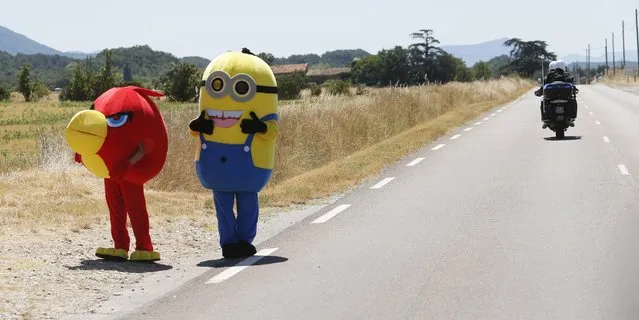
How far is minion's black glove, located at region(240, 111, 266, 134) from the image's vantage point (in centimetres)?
860

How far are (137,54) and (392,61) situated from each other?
7618 centimetres

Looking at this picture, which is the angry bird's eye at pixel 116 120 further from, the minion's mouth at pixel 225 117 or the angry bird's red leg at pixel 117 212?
the minion's mouth at pixel 225 117

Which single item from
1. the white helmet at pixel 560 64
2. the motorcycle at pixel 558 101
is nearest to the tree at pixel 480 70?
the white helmet at pixel 560 64

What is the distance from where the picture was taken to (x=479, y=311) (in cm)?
634

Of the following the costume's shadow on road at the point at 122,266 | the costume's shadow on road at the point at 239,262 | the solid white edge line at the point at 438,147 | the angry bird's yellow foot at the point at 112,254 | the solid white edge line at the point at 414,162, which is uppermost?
the angry bird's yellow foot at the point at 112,254

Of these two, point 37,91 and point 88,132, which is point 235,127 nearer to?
point 88,132

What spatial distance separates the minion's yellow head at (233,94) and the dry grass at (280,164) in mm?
2718

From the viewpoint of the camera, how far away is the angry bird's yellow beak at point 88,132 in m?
8.20

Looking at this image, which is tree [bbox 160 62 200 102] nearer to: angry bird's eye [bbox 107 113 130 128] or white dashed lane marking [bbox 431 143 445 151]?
white dashed lane marking [bbox 431 143 445 151]

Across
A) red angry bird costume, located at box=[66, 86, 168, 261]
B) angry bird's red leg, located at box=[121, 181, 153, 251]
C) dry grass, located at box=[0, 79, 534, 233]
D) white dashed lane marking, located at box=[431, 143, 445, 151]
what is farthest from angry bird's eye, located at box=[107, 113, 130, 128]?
white dashed lane marking, located at box=[431, 143, 445, 151]

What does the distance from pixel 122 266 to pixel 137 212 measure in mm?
500

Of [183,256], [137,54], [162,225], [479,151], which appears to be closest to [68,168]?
[162,225]

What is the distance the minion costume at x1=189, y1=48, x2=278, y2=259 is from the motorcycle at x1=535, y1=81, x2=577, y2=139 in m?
14.0

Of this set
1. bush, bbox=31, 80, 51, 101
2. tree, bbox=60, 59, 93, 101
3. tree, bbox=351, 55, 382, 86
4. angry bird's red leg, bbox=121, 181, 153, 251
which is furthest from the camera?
tree, bbox=351, 55, 382, 86
